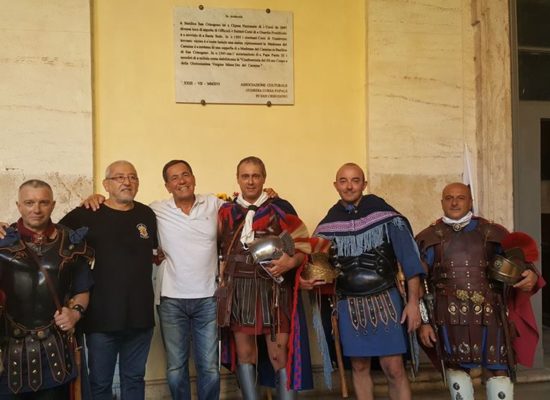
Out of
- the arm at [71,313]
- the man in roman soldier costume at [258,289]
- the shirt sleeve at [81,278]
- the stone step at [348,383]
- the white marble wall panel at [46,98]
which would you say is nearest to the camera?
the arm at [71,313]

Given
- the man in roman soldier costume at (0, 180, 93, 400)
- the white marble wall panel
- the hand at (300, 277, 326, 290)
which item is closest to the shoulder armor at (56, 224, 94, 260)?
the man in roman soldier costume at (0, 180, 93, 400)

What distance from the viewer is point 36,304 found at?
2742 millimetres

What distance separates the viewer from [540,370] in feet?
14.7

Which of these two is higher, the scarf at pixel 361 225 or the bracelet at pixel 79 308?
the scarf at pixel 361 225

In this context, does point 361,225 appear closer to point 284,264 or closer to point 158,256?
point 284,264

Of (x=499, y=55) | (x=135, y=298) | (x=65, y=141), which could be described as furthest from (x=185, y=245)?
(x=499, y=55)

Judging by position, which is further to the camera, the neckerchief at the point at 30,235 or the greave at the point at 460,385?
the greave at the point at 460,385

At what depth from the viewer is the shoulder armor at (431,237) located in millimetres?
3438

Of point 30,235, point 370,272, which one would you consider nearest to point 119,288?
point 30,235

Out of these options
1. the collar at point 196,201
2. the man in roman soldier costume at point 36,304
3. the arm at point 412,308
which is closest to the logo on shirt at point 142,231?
the collar at point 196,201

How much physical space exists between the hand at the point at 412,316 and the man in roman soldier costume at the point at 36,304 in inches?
70.4

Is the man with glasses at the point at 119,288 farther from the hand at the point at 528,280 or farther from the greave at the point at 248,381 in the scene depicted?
the hand at the point at 528,280

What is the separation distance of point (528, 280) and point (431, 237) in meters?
0.59

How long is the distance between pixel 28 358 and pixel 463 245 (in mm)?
2398
